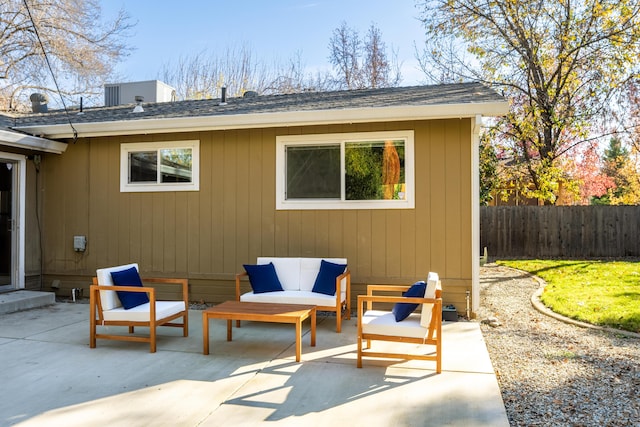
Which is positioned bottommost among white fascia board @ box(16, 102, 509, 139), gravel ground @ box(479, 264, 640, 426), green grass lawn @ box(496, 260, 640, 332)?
gravel ground @ box(479, 264, 640, 426)

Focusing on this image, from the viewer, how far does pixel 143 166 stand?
725 centimetres

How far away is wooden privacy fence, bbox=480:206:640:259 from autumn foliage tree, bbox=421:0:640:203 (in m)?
0.61

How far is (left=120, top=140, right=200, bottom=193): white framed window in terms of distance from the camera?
702 cm

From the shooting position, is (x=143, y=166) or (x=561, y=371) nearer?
(x=561, y=371)

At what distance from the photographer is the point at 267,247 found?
6723 millimetres

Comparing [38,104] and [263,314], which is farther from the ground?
[38,104]

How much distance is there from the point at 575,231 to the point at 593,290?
5799 millimetres

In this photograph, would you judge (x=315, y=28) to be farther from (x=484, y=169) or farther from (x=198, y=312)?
(x=198, y=312)

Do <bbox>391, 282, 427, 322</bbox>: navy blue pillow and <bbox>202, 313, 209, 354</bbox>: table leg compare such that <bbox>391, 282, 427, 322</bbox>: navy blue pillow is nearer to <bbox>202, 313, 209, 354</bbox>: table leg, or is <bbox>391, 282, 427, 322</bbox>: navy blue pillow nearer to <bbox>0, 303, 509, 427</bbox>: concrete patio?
<bbox>0, 303, 509, 427</bbox>: concrete patio

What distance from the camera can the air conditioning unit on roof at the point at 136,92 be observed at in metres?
10.6

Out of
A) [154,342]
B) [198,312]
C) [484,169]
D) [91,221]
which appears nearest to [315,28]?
[484,169]

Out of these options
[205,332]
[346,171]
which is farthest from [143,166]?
[205,332]

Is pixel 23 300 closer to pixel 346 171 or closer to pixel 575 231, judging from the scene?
pixel 346 171

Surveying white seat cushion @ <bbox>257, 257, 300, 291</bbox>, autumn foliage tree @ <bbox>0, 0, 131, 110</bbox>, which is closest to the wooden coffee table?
white seat cushion @ <bbox>257, 257, 300, 291</bbox>
